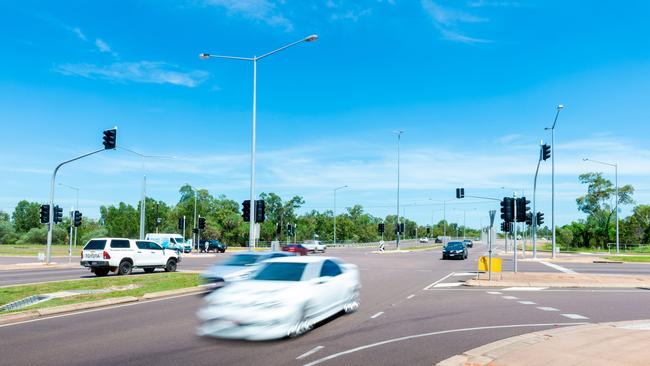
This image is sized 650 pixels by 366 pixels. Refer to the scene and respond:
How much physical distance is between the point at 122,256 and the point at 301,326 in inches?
742

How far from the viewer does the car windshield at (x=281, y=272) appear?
11.0 m

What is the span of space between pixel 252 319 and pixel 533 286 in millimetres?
15904

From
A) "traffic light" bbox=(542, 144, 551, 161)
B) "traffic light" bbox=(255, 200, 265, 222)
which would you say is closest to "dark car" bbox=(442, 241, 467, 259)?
"traffic light" bbox=(542, 144, 551, 161)

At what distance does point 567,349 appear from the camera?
859 cm

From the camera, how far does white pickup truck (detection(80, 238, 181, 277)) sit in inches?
1008

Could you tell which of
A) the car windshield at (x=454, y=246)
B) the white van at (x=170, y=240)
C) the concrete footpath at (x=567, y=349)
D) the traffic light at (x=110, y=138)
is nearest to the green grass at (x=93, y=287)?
the traffic light at (x=110, y=138)

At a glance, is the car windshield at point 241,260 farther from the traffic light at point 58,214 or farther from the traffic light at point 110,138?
the traffic light at point 58,214

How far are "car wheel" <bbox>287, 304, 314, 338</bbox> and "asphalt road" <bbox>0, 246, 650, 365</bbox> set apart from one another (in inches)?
5.6

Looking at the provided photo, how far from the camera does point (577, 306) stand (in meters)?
15.4

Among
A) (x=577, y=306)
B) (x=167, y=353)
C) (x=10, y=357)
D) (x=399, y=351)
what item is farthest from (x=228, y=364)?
(x=577, y=306)

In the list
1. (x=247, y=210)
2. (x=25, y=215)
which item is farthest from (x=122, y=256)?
(x=25, y=215)

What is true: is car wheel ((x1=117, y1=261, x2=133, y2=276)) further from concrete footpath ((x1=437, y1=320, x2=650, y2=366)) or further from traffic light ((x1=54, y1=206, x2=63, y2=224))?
concrete footpath ((x1=437, y1=320, x2=650, y2=366))

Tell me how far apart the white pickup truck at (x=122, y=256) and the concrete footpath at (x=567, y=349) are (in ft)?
69.7

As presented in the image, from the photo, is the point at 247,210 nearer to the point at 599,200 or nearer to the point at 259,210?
the point at 259,210
